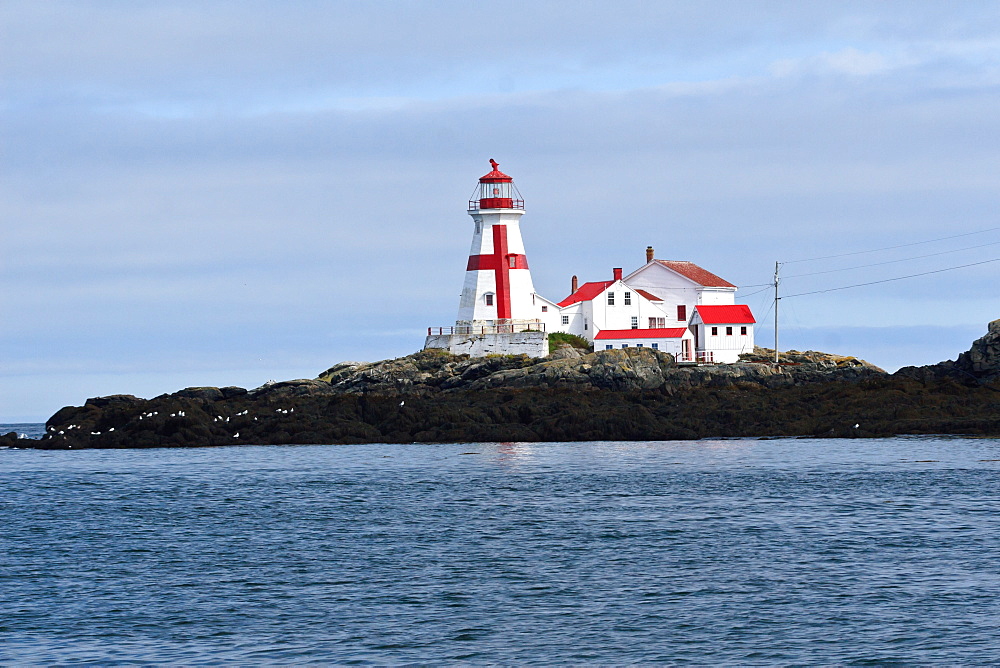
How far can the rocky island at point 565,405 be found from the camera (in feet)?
162

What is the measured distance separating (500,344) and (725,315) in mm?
14051

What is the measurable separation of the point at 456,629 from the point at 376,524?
1075 centimetres

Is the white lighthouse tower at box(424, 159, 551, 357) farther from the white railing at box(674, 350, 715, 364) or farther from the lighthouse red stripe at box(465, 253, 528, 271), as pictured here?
the white railing at box(674, 350, 715, 364)

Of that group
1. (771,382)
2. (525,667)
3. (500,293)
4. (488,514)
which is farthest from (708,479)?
(500,293)

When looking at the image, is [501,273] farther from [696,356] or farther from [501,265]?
[696,356]

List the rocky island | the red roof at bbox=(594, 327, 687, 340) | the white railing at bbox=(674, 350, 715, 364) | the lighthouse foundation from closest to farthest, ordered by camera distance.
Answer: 1. the rocky island
2. the lighthouse foundation
3. the white railing at bbox=(674, 350, 715, 364)
4. the red roof at bbox=(594, 327, 687, 340)

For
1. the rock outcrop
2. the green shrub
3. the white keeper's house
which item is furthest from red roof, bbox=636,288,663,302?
the rock outcrop

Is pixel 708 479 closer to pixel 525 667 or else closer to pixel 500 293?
pixel 525 667

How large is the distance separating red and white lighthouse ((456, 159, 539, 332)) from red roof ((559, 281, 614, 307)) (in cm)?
381

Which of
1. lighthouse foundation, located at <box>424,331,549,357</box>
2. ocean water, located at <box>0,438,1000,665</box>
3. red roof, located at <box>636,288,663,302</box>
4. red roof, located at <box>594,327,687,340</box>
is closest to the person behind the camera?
ocean water, located at <box>0,438,1000,665</box>

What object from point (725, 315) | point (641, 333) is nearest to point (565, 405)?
point (641, 333)

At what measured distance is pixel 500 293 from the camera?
66.9 m

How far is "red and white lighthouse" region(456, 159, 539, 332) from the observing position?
66750mm

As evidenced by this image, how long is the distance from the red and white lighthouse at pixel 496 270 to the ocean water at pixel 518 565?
28981 millimetres
